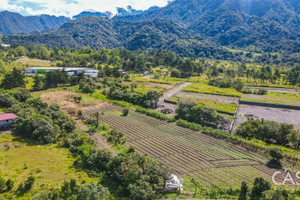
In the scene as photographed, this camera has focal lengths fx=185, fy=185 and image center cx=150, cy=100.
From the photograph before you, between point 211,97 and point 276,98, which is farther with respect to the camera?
point 211,97

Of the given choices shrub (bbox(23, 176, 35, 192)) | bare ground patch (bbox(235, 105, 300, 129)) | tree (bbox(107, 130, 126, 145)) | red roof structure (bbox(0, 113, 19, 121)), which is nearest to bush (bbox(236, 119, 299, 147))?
bare ground patch (bbox(235, 105, 300, 129))

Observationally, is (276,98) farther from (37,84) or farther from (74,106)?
(37,84)

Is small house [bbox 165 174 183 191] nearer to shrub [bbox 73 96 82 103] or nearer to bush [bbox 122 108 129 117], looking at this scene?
bush [bbox 122 108 129 117]

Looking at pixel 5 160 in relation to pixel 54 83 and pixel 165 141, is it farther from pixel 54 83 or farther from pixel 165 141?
pixel 54 83

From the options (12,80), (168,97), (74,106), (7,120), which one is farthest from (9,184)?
(168,97)

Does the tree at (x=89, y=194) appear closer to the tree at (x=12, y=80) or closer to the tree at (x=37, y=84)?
the tree at (x=12, y=80)
